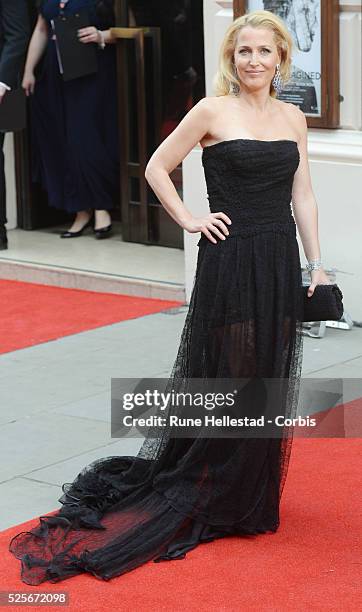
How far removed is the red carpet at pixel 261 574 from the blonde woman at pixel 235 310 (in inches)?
3.3

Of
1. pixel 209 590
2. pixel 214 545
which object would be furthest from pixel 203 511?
pixel 209 590

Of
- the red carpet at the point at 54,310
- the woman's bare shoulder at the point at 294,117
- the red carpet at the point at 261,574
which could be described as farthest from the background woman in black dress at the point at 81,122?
the red carpet at the point at 261,574

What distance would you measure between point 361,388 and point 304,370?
40 cm

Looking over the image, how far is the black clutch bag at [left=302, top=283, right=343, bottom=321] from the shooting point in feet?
16.5

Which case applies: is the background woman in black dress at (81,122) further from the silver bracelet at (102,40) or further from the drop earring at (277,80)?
the drop earring at (277,80)

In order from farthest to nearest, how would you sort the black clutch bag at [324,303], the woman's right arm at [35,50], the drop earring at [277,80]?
the woman's right arm at [35,50] → the black clutch bag at [324,303] → the drop earring at [277,80]

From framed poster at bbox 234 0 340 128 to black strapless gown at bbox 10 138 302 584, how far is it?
3124 mm

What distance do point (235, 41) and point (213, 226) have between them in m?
0.69

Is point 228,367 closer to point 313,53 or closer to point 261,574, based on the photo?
point 261,574

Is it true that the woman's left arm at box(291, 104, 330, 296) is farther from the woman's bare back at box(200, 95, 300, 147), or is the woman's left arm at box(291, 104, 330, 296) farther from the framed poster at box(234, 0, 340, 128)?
the framed poster at box(234, 0, 340, 128)

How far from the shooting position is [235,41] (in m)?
4.88

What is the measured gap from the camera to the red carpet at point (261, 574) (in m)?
4.46

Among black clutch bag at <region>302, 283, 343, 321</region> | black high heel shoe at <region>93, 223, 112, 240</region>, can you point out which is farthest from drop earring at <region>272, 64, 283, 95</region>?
black high heel shoe at <region>93, 223, 112, 240</region>

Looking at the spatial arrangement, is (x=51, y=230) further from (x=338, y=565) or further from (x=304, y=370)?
(x=338, y=565)
